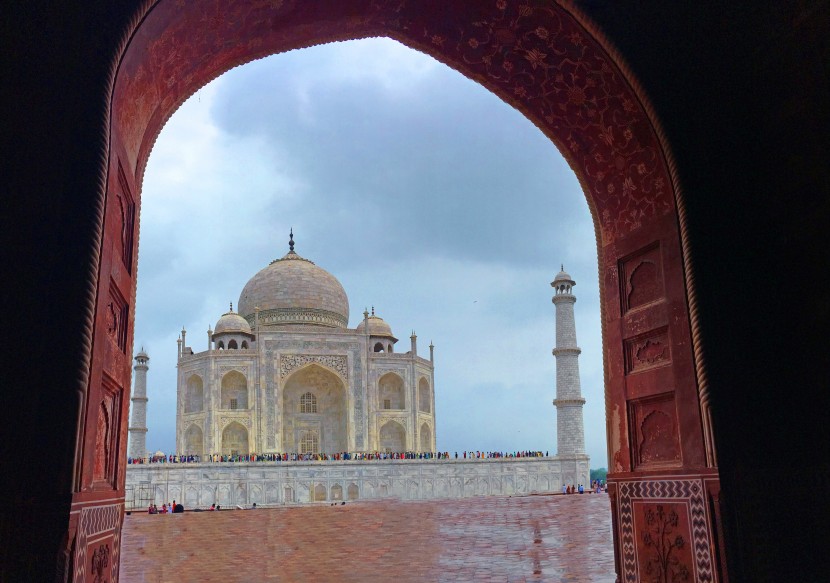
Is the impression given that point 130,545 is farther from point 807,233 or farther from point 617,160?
point 807,233

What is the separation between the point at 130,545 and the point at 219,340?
71.0 ft

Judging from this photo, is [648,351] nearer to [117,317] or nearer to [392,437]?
[117,317]

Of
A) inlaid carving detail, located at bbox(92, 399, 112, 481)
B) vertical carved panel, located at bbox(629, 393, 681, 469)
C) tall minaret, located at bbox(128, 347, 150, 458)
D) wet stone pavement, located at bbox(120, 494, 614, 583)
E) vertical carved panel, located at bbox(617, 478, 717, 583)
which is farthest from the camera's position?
tall minaret, located at bbox(128, 347, 150, 458)

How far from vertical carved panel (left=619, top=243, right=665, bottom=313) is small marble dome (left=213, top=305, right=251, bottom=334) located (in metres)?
28.2

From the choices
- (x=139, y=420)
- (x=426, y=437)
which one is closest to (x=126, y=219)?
(x=426, y=437)

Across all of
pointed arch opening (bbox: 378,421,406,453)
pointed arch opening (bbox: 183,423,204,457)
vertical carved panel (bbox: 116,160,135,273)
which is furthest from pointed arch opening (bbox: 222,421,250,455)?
vertical carved panel (bbox: 116,160,135,273)

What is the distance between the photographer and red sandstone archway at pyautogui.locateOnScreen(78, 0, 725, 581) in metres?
4.53

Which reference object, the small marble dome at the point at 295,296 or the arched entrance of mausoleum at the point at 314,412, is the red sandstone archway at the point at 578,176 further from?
the small marble dome at the point at 295,296

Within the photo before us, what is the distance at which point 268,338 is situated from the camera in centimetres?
3141

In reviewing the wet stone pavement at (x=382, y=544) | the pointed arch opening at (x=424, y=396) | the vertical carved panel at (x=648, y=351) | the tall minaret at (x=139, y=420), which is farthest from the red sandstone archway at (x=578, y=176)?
the tall minaret at (x=139, y=420)

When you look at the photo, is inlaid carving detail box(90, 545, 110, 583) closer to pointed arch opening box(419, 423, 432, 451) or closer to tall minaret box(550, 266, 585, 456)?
tall minaret box(550, 266, 585, 456)

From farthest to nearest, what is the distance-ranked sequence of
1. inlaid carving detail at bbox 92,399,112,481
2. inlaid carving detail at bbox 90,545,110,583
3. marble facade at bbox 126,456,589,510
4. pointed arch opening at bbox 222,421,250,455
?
pointed arch opening at bbox 222,421,250,455 < marble facade at bbox 126,456,589,510 < inlaid carving detail at bbox 92,399,112,481 < inlaid carving detail at bbox 90,545,110,583

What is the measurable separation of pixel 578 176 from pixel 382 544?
22.5 ft

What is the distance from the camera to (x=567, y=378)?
30.2 meters
